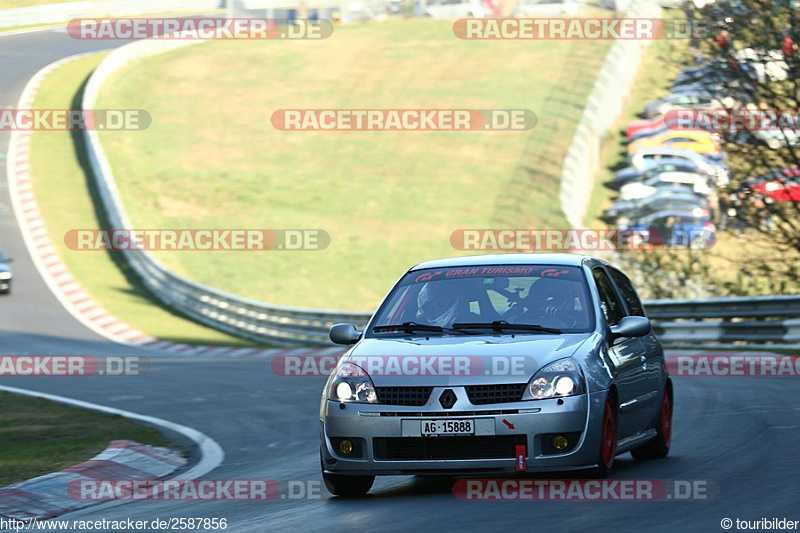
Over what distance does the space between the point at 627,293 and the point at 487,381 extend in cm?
264

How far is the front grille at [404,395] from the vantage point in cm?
767

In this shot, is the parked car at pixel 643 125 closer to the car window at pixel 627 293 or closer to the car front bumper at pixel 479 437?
the car window at pixel 627 293

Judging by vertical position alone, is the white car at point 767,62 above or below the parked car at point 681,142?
above

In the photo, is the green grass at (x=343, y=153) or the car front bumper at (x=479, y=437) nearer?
the car front bumper at (x=479, y=437)

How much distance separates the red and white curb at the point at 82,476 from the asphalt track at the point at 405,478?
0.32 meters

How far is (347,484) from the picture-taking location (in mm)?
8148

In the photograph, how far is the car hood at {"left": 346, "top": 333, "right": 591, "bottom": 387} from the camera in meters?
7.67

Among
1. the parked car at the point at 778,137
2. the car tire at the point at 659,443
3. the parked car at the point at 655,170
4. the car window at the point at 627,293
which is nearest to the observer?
the car tire at the point at 659,443

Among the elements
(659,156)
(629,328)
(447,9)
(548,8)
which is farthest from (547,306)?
(447,9)

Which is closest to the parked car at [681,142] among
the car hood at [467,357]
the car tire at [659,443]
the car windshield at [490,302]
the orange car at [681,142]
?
the orange car at [681,142]

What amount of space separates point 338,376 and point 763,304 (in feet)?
43.3

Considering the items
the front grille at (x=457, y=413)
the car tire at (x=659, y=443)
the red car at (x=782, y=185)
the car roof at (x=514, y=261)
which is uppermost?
the car roof at (x=514, y=261)

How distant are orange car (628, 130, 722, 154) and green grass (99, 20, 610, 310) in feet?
9.28

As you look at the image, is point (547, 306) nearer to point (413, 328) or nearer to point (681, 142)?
point (413, 328)
